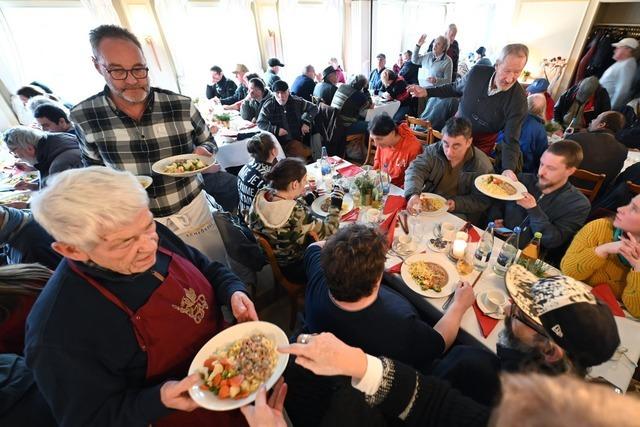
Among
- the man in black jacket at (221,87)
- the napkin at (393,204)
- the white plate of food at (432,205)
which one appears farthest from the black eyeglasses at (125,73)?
the man in black jacket at (221,87)

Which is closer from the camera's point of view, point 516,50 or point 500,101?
point 516,50

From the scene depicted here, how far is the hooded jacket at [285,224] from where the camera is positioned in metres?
1.99

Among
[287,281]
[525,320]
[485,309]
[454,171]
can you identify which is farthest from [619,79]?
[287,281]

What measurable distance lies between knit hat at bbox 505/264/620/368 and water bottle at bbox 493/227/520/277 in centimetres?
63

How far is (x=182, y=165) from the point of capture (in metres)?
1.85

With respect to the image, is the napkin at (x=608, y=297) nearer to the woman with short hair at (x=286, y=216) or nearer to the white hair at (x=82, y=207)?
the woman with short hair at (x=286, y=216)

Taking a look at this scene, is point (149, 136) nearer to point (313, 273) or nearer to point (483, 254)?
point (313, 273)

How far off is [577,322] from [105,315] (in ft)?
4.92

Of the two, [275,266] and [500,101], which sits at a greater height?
[500,101]

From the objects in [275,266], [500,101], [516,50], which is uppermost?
[516,50]


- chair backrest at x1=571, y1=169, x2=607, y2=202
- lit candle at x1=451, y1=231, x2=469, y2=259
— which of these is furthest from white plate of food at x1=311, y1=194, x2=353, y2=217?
chair backrest at x1=571, y1=169, x2=607, y2=202

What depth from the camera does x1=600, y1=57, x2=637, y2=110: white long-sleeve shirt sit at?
17.0ft

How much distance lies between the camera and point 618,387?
112 centimetres

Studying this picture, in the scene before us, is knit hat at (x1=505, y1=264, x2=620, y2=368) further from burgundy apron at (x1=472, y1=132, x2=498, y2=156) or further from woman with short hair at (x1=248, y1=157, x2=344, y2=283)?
burgundy apron at (x1=472, y1=132, x2=498, y2=156)
